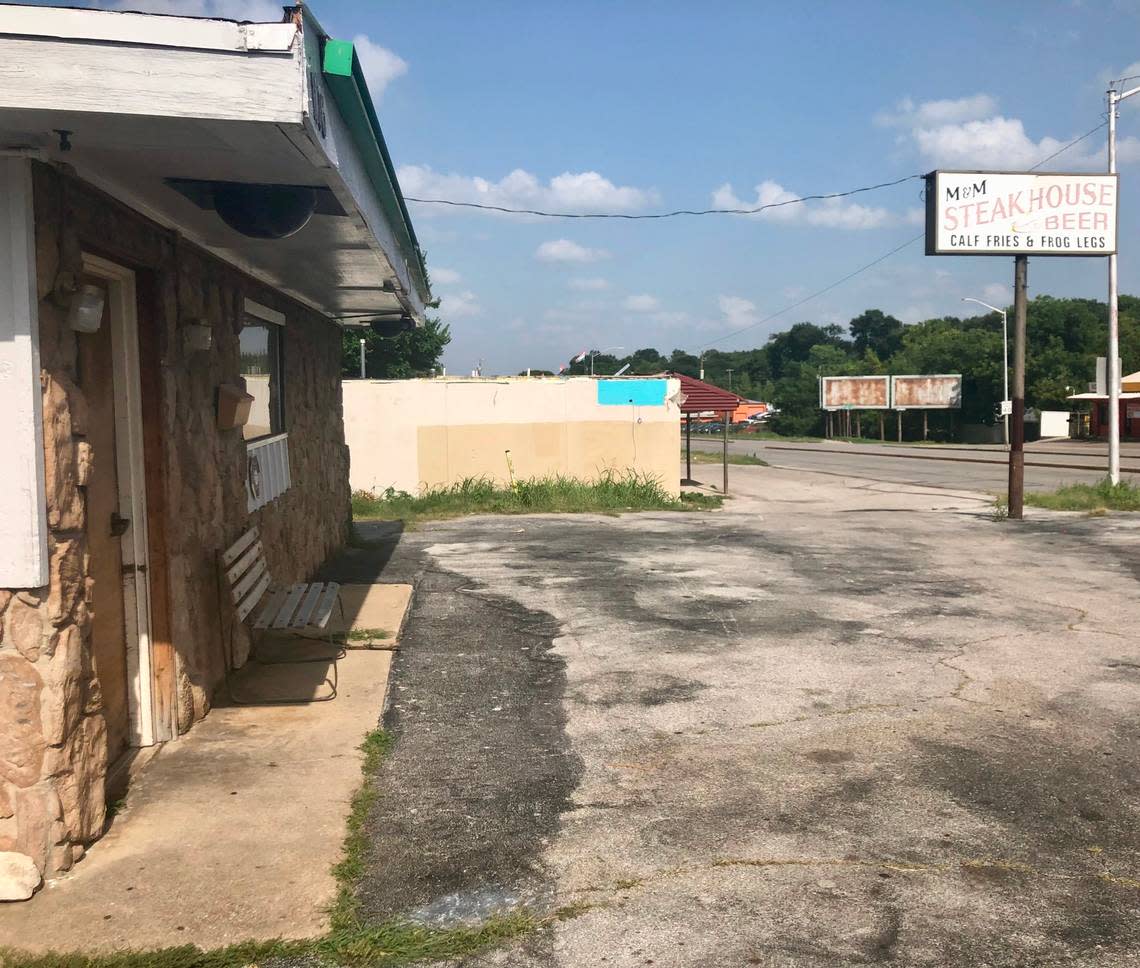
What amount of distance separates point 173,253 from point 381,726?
2994 mm

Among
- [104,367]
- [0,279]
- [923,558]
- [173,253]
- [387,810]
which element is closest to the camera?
Answer: [0,279]

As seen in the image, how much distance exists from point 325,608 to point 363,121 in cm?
380

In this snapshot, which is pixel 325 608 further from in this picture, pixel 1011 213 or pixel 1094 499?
pixel 1094 499

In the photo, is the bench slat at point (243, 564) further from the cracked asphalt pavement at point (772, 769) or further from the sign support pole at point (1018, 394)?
the sign support pole at point (1018, 394)

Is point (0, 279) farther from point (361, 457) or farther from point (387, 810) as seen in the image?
point (361, 457)

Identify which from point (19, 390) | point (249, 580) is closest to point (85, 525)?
point (19, 390)

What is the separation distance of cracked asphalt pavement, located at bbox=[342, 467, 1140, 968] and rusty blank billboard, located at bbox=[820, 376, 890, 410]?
210 feet

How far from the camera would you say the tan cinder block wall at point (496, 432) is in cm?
2127

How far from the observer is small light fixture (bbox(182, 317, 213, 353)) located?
249 inches

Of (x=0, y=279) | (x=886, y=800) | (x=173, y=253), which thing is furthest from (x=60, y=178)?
(x=886, y=800)

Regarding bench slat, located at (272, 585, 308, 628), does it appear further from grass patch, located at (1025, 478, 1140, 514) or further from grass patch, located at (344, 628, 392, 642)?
grass patch, located at (1025, 478, 1140, 514)

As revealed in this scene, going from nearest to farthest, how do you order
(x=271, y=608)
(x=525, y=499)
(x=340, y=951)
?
(x=340, y=951), (x=271, y=608), (x=525, y=499)

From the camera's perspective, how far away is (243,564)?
6973mm

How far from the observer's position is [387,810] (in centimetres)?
493
